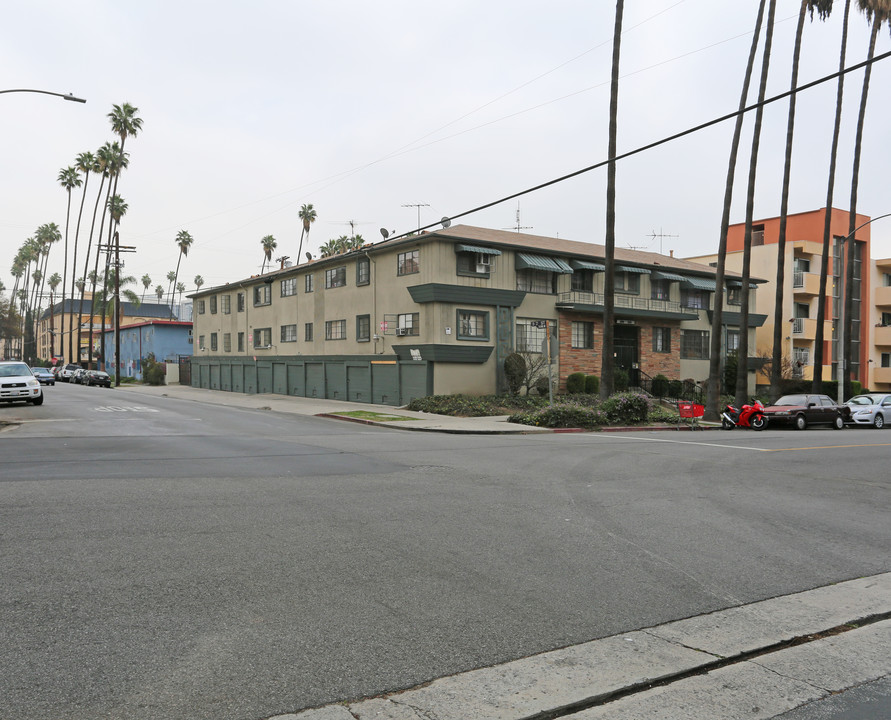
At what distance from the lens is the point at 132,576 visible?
5.79 m

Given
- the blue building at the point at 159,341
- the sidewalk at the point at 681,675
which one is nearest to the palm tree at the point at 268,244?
the blue building at the point at 159,341

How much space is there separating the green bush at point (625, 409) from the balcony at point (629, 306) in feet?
31.7

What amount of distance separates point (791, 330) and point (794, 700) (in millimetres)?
54055

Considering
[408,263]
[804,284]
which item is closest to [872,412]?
[408,263]

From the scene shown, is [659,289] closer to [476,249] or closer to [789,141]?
[789,141]

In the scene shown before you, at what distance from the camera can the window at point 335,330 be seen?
126ft

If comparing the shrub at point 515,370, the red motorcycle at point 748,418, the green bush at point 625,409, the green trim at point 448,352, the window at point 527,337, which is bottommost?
the red motorcycle at point 748,418

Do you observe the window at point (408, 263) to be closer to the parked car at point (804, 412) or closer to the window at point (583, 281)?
the window at point (583, 281)

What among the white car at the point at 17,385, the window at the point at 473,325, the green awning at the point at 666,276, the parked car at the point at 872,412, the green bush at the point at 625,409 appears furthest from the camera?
the green awning at the point at 666,276

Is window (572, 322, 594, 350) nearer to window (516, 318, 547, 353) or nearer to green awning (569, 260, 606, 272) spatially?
window (516, 318, 547, 353)

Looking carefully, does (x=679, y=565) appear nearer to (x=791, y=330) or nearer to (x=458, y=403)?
(x=458, y=403)

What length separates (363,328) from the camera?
36688 millimetres

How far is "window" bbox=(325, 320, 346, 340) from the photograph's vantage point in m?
38.3

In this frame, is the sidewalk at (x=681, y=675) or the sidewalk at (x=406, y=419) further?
the sidewalk at (x=406, y=419)
